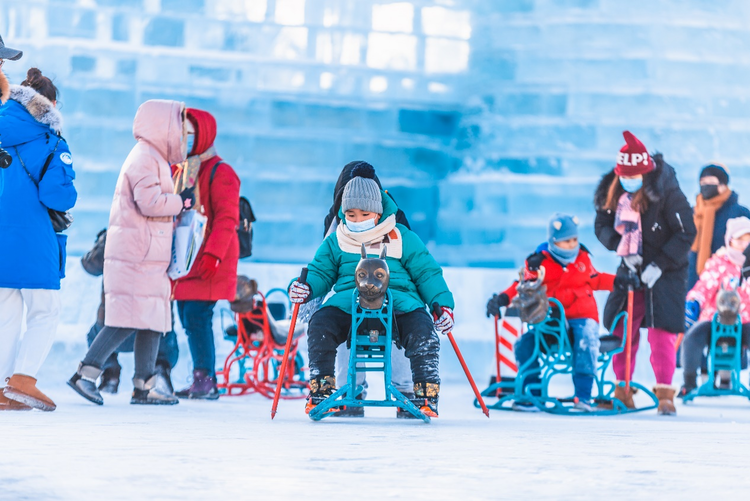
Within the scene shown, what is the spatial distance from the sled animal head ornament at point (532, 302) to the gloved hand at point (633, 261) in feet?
2.37

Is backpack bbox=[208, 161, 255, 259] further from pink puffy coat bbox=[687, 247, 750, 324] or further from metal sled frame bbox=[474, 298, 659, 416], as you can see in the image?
pink puffy coat bbox=[687, 247, 750, 324]

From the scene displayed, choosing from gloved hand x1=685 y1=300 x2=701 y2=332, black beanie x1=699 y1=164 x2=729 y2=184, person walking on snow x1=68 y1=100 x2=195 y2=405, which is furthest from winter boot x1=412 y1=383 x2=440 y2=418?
black beanie x1=699 y1=164 x2=729 y2=184

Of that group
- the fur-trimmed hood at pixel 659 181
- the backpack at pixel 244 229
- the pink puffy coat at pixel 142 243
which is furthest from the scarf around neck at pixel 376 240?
the fur-trimmed hood at pixel 659 181

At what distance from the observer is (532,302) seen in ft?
18.7

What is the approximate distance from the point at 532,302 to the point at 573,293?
1.12ft

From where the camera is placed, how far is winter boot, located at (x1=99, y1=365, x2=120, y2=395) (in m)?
6.12

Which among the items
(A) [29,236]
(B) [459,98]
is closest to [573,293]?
(A) [29,236]

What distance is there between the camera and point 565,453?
3488mm

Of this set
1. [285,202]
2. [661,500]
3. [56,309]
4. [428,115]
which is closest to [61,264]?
[56,309]

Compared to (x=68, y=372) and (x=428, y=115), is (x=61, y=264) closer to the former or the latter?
(x=68, y=372)

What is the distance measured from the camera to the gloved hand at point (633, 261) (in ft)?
20.3

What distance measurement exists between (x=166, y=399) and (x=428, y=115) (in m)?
6.39

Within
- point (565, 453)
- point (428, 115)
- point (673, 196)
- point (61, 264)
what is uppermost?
point (428, 115)

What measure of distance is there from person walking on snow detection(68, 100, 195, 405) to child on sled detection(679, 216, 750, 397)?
3.48m
